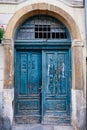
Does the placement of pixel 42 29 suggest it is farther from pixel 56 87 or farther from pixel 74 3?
pixel 56 87

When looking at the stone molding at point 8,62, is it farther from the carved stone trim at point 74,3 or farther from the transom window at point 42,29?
the carved stone trim at point 74,3

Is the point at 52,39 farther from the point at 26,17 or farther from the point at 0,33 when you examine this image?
the point at 0,33

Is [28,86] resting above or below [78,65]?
below

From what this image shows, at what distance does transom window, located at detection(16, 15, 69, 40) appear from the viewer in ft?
20.3

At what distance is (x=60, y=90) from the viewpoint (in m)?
6.18

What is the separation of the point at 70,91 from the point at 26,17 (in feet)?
8.22

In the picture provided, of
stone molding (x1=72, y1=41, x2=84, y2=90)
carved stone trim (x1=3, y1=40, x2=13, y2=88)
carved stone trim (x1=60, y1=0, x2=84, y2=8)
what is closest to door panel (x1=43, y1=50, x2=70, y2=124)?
stone molding (x1=72, y1=41, x2=84, y2=90)

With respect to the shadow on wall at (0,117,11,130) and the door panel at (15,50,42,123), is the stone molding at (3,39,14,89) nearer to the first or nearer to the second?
the door panel at (15,50,42,123)

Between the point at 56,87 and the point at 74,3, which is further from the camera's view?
the point at 56,87

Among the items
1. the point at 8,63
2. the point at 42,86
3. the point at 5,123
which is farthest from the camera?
the point at 42,86

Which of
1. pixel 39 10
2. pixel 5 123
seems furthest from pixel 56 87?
pixel 39 10

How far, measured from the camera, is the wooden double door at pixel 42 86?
6141 millimetres

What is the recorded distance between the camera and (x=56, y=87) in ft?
20.3

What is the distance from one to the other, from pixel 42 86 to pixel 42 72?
1.35 ft
